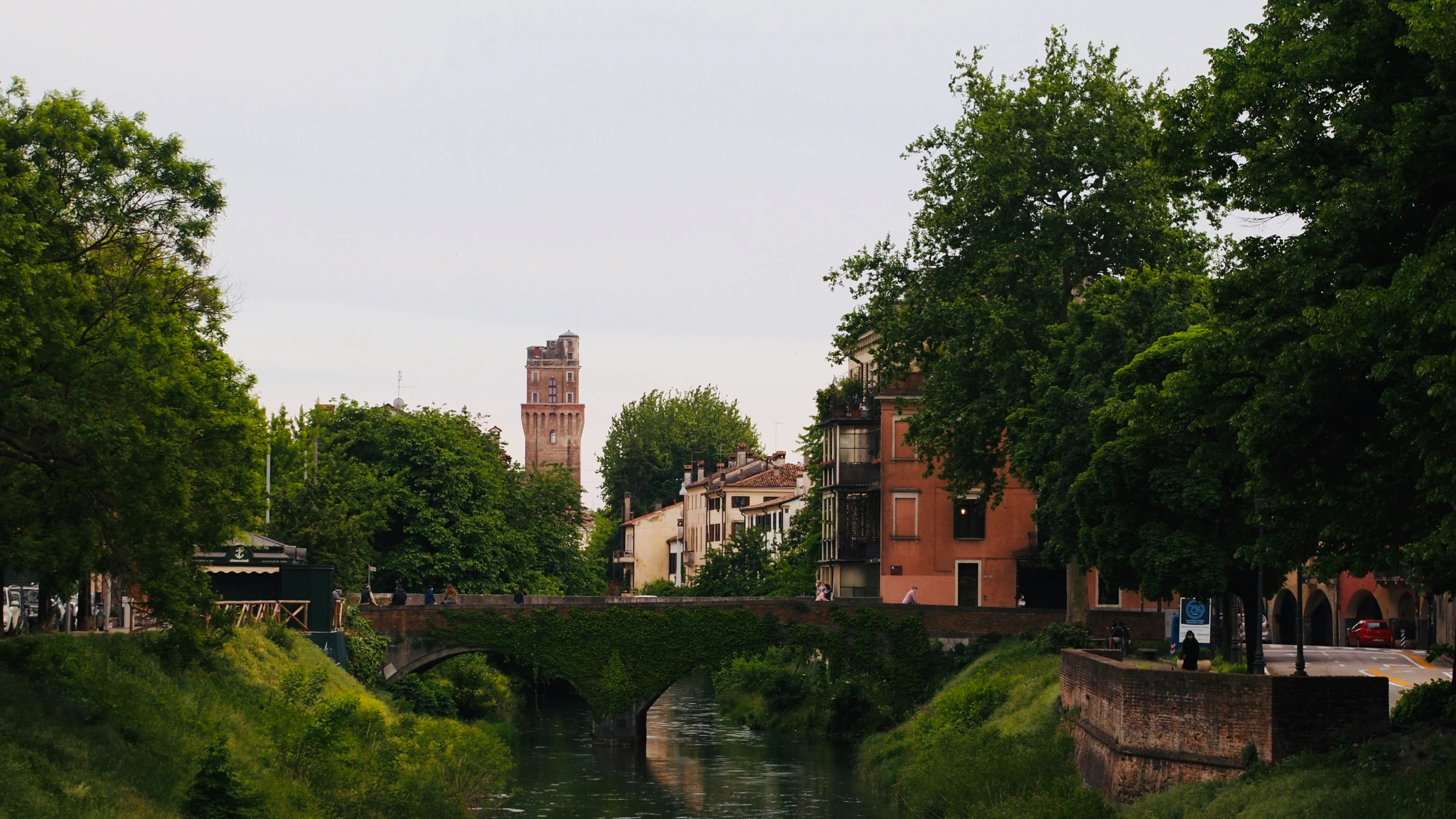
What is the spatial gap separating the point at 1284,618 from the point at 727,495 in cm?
4662

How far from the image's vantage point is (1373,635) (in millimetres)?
53812

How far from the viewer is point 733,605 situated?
5609 centimetres

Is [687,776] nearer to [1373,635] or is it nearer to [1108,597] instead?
[1108,597]

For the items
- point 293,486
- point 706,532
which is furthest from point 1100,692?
point 706,532

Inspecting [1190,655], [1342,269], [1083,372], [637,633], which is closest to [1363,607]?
[1083,372]

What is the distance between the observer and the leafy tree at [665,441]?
440ft

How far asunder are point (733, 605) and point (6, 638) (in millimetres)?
28650

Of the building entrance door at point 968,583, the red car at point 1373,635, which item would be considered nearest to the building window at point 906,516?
the building entrance door at point 968,583

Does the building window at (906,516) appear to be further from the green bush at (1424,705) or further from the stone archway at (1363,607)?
the green bush at (1424,705)

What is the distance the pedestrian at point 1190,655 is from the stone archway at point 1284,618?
36849mm

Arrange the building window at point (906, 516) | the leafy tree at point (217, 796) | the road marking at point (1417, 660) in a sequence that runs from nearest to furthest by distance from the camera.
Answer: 1. the leafy tree at point (217, 796)
2. the road marking at point (1417, 660)
3. the building window at point (906, 516)

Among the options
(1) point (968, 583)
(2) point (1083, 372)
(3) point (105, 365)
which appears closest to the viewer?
(3) point (105, 365)

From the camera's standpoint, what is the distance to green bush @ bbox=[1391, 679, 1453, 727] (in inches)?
987

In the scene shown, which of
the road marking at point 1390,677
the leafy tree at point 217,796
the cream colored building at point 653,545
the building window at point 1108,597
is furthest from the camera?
the cream colored building at point 653,545
